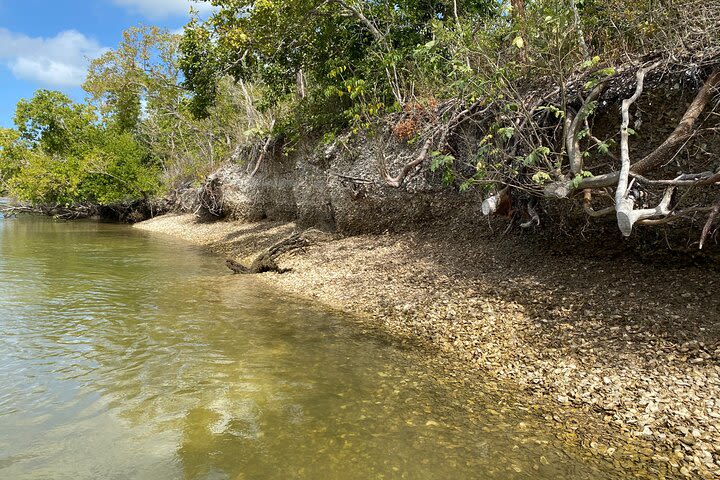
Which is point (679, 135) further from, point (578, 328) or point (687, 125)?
point (578, 328)

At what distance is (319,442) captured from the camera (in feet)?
14.0

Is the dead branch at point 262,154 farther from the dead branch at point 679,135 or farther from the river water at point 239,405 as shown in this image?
the dead branch at point 679,135

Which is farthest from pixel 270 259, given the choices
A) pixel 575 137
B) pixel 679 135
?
pixel 679 135

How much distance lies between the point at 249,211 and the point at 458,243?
1514 cm

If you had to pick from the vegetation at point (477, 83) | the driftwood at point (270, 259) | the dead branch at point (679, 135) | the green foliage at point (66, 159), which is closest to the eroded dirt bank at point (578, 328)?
the vegetation at point (477, 83)

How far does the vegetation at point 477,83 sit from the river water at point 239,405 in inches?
129

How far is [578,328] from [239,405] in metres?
4.80

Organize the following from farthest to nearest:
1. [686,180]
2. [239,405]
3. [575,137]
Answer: [575,137]
[686,180]
[239,405]

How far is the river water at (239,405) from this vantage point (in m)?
3.91

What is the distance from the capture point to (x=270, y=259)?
529 inches

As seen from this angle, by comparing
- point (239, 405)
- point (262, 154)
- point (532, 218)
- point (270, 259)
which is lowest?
point (239, 405)

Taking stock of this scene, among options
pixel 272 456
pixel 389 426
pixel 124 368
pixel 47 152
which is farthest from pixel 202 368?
pixel 47 152

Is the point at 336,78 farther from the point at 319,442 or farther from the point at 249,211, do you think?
the point at 319,442

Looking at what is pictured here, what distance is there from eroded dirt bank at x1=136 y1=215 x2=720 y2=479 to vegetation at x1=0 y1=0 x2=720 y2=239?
1253 millimetres
